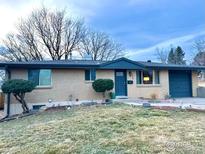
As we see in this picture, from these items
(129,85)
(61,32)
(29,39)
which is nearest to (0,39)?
(29,39)

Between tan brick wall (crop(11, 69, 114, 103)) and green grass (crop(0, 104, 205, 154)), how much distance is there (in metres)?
7.61

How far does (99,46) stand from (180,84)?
719 inches

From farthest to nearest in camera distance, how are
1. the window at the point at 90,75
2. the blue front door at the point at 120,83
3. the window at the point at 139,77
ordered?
the window at the point at 139,77
the blue front door at the point at 120,83
the window at the point at 90,75

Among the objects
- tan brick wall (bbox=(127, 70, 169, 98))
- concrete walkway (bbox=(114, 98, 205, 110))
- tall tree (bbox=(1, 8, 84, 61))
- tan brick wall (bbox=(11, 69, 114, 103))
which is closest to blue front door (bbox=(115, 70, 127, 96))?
tan brick wall (bbox=(127, 70, 169, 98))

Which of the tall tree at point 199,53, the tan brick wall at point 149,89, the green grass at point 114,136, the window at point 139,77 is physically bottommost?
the green grass at point 114,136

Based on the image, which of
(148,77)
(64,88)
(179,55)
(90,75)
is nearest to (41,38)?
(90,75)

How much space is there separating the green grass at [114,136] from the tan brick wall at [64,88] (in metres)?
7.61

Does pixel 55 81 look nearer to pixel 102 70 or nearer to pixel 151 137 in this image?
pixel 102 70

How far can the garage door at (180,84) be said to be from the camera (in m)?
20.7

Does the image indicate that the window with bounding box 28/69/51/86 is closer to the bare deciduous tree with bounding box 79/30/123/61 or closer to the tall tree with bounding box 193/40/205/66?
the bare deciduous tree with bounding box 79/30/123/61

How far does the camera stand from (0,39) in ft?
104

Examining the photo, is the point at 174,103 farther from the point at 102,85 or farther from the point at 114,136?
the point at 114,136

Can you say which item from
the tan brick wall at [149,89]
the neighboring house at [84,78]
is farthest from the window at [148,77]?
the tan brick wall at [149,89]

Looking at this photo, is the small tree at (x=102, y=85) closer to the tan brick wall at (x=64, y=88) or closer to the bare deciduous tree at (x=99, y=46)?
the tan brick wall at (x=64, y=88)
